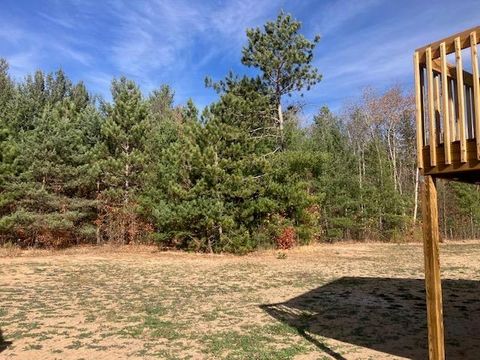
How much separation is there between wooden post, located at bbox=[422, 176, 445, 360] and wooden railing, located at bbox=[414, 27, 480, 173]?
32cm

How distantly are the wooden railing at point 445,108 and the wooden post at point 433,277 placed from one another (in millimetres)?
316

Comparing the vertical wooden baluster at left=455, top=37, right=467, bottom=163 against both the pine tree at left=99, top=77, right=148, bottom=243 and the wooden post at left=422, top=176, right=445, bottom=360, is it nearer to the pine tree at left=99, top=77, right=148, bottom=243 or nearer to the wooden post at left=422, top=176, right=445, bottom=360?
the wooden post at left=422, top=176, right=445, bottom=360

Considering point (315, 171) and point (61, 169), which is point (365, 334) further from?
point (61, 169)

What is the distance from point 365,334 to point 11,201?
15594 mm

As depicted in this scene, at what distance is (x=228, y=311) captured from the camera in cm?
712

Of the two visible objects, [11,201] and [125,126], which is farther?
→ [125,126]

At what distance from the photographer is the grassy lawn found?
5.11 m

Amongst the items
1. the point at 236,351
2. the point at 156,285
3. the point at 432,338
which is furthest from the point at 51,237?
the point at 432,338

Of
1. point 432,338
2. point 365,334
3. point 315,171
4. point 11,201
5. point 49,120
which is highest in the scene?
point 49,120

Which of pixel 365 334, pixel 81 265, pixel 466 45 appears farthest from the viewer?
pixel 81 265

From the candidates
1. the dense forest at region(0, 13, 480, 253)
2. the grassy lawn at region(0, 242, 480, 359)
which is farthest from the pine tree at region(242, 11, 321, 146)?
the grassy lawn at region(0, 242, 480, 359)

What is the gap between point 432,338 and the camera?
348cm

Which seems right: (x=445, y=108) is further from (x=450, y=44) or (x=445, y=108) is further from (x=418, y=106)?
(x=450, y=44)

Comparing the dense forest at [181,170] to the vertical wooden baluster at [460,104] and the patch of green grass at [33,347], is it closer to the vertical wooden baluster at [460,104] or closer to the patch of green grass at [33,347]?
the patch of green grass at [33,347]
